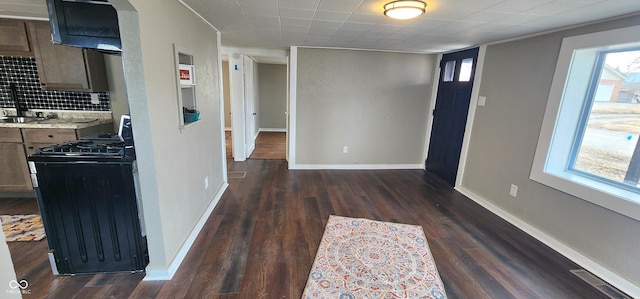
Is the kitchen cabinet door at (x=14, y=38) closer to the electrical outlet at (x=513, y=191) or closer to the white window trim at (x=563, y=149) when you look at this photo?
the white window trim at (x=563, y=149)

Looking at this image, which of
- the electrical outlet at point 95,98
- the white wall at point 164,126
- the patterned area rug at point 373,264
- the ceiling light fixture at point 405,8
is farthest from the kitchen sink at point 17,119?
the ceiling light fixture at point 405,8

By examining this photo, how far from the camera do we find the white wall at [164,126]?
5.32ft

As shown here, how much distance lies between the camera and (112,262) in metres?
1.99

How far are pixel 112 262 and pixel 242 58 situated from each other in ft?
12.3

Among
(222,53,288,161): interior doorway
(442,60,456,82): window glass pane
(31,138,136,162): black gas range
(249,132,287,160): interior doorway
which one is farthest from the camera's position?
(249,132,287,160): interior doorway

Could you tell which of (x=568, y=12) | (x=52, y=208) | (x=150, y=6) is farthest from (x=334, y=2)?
(x=52, y=208)

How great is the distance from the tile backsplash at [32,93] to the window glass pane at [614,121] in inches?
216

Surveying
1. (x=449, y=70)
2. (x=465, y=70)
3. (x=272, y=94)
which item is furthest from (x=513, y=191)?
(x=272, y=94)

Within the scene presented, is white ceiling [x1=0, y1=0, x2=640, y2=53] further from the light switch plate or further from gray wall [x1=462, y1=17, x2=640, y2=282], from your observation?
the light switch plate

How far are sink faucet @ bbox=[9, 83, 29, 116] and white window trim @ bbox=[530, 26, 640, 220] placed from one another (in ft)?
20.1

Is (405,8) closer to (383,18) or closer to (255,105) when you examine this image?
(383,18)

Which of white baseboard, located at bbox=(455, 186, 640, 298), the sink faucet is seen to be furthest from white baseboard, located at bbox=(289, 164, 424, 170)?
the sink faucet

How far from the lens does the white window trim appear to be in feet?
6.73

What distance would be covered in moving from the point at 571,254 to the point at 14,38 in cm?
621
